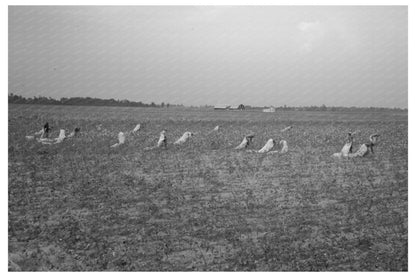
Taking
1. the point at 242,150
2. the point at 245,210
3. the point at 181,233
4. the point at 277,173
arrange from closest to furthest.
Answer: the point at 181,233 → the point at 245,210 → the point at 277,173 → the point at 242,150

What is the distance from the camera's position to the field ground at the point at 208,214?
743cm

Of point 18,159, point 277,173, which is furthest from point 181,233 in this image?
point 18,159

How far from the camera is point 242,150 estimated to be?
2234 centimetres

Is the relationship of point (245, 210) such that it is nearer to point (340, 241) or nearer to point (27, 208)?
point (340, 241)

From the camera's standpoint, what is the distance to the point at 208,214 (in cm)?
1003

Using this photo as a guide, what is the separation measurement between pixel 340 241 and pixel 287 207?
8.50 feet

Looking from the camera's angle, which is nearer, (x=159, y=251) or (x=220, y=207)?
(x=159, y=251)

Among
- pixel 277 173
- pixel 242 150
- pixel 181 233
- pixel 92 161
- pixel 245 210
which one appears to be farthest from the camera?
pixel 242 150

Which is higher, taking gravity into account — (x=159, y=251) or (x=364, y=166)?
(x=364, y=166)

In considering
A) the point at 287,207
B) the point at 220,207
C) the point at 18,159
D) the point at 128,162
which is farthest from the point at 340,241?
the point at 18,159

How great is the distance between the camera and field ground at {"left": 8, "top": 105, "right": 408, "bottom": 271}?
7.43m

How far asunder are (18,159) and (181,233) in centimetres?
1319

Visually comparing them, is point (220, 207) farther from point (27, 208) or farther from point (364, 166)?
point (364, 166)

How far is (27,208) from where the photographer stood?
416 inches
